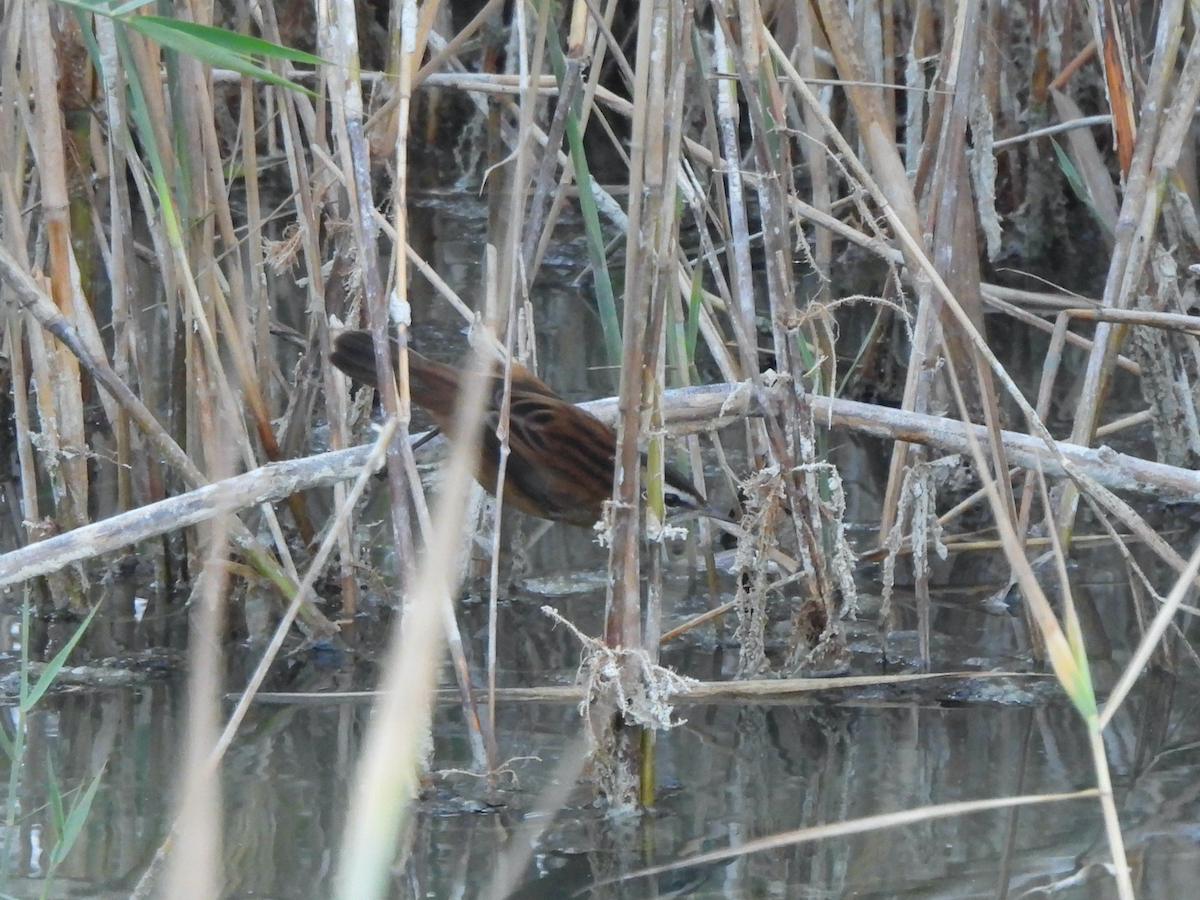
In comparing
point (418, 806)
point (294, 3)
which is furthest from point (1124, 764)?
point (294, 3)

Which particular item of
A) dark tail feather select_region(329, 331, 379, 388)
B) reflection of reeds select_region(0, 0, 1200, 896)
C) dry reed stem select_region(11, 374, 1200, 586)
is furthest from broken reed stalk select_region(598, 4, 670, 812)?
dark tail feather select_region(329, 331, 379, 388)

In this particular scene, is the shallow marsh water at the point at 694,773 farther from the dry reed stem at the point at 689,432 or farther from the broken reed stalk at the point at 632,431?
the dry reed stem at the point at 689,432

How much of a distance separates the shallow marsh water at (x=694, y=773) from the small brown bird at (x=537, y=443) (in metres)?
0.25

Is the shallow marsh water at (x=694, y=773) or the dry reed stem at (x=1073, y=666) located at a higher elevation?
the dry reed stem at (x=1073, y=666)

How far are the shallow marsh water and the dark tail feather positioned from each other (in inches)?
19.0

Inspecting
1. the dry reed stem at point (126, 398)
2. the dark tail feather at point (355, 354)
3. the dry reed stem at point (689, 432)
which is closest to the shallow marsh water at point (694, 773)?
the dry reed stem at point (126, 398)

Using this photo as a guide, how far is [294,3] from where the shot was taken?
363 centimetres

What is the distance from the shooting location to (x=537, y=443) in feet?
6.75

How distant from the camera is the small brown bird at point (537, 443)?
2.01 m

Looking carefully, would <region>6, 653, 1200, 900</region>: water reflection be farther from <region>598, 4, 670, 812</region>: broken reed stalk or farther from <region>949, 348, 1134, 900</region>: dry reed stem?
<region>949, 348, 1134, 900</region>: dry reed stem

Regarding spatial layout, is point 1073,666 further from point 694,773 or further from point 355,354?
point 355,354

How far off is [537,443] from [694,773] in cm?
56

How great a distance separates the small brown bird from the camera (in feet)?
6.61

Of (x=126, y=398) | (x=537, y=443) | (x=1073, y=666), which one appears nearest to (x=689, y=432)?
(x=537, y=443)
